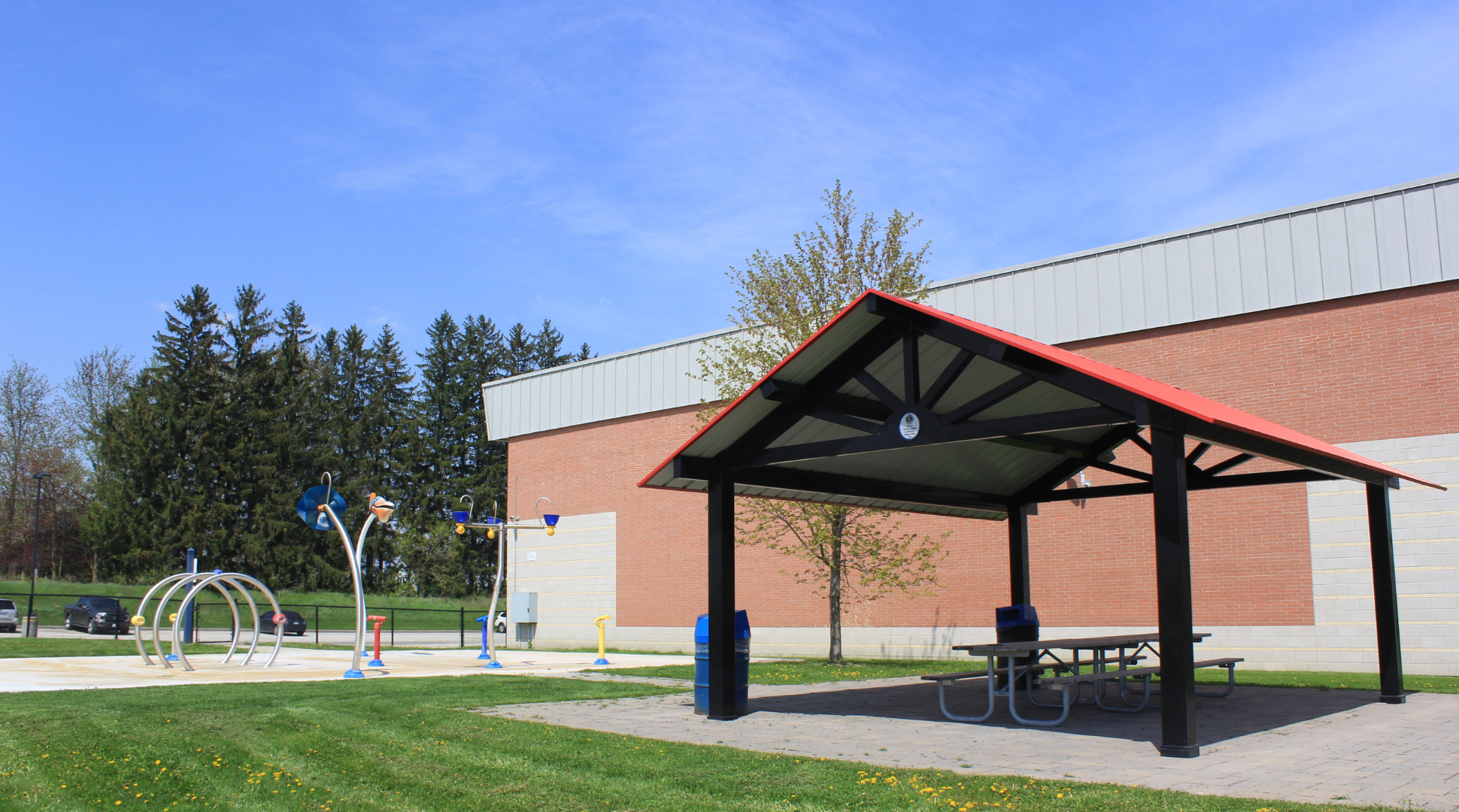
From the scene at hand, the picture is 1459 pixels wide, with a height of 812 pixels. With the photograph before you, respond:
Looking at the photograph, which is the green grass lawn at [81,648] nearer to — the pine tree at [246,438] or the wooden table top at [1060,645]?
the wooden table top at [1060,645]

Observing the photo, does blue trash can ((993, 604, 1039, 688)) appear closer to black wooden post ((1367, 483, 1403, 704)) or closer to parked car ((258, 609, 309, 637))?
black wooden post ((1367, 483, 1403, 704))

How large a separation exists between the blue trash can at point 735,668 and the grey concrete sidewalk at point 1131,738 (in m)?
0.24

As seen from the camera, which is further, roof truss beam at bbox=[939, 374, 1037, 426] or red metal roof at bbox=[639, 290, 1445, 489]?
roof truss beam at bbox=[939, 374, 1037, 426]

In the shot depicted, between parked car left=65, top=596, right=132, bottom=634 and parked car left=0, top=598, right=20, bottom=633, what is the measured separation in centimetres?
165

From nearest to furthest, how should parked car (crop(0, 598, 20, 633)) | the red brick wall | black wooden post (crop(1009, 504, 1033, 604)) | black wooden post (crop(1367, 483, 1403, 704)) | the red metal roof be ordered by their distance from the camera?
1. the red metal roof
2. black wooden post (crop(1367, 483, 1403, 704))
3. black wooden post (crop(1009, 504, 1033, 604))
4. the red brick wall
5. parked car (crop(0, 598, 20, 633))

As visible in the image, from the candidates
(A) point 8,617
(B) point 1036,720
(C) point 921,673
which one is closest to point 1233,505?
(C) point 921,673

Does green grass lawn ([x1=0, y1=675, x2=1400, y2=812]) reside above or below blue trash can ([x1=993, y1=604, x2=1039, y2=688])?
below

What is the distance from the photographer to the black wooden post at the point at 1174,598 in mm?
7844

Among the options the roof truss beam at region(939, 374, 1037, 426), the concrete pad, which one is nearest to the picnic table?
the roof truss beam at region(939, 374, 1037, 426)

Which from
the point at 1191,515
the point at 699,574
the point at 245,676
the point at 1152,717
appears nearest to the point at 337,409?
the point at 699,574

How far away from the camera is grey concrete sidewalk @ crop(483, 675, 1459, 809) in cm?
682

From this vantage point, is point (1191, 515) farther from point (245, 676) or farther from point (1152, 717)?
point (245, 676)

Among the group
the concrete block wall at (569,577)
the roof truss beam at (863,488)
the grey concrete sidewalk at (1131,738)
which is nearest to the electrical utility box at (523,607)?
the concrete block wall at (569,577)

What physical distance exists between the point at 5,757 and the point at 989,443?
400 inches
